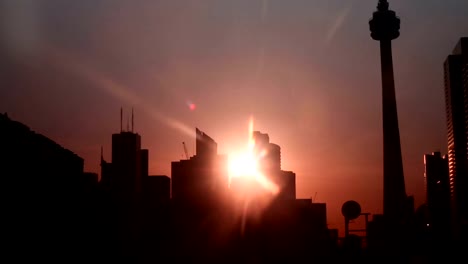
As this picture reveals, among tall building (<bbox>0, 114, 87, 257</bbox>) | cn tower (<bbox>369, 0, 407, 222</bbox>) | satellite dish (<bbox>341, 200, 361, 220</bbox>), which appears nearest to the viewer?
tall building (<bbox>0, 114, 87, 257</bbox>)

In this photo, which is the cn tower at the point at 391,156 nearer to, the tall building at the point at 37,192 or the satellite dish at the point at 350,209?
the tall building at the point at 37,192

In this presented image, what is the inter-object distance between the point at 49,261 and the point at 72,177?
44.2ft

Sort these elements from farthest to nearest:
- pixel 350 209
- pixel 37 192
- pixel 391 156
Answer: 1. pixel 391 156
2. pixel 37 192
3. pixel 350 209

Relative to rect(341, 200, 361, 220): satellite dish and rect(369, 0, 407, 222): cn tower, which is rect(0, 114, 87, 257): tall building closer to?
rect(341, 200, 361, 220): satellite dish

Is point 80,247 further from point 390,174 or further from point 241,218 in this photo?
point 390,174

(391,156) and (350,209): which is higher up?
(391,156)

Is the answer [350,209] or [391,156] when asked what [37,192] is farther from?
[391,156]

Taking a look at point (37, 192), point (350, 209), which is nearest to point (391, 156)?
point (350, 209)

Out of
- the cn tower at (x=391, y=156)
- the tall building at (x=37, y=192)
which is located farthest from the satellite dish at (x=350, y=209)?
the cn tower at (x=391, y=156)

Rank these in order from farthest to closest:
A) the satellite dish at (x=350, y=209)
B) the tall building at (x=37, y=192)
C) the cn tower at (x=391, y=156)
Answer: the cn tower at (x=391, y=156) < the satellite dish at (x=350, y=209) < the tall building at (x=37, y=192)

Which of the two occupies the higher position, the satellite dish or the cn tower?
the cn tower

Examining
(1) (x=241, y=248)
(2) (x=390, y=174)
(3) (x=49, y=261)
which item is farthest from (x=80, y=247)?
(2) (x=390, y=174)

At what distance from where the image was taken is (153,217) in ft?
431

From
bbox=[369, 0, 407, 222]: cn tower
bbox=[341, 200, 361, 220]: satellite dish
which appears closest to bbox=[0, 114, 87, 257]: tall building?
bbox=[341, 200, 361, 220]: satellite dish
